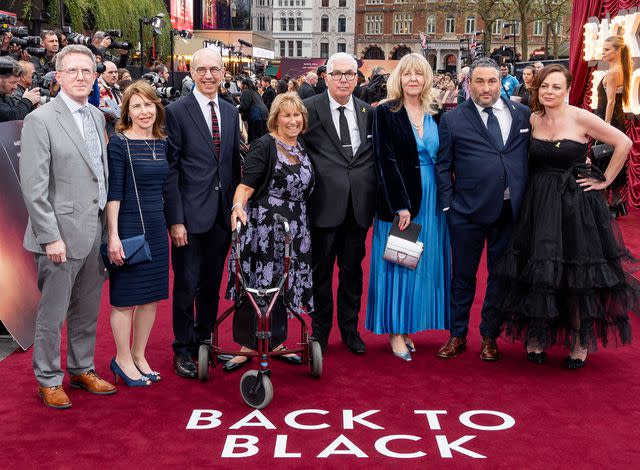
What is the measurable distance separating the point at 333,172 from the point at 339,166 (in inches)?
2.2

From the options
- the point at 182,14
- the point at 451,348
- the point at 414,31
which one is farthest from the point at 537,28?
the point at 451,348

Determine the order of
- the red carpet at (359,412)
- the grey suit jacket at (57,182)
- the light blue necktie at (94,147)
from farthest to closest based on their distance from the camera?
the light blue necktie at (94,147) < the grey suit jacket at (57,182) < the red carpet at (359,412)

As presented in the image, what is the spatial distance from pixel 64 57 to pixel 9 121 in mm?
1681

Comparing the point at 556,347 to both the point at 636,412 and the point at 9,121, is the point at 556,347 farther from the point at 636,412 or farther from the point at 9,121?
the point at 9,121

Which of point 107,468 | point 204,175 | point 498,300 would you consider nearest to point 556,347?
point 498,300

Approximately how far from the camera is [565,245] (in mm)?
4625

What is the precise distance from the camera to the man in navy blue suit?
4.69 meters

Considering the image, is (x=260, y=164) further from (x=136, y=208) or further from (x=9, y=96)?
(x=9, y=96)

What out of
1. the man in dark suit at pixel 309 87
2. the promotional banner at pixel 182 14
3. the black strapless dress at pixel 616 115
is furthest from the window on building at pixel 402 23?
the black strapless dress at pixel 616 115

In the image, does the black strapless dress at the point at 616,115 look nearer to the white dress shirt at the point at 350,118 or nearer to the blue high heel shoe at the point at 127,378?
the white dress shirt at the point at 350,118

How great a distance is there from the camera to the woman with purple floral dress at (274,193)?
177 inches

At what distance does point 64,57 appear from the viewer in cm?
394

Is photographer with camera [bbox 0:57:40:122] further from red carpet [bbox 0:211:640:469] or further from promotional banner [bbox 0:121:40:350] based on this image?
red carpet [bbox 0:211:640:469]

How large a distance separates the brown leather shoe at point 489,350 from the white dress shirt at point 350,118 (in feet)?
4.87
